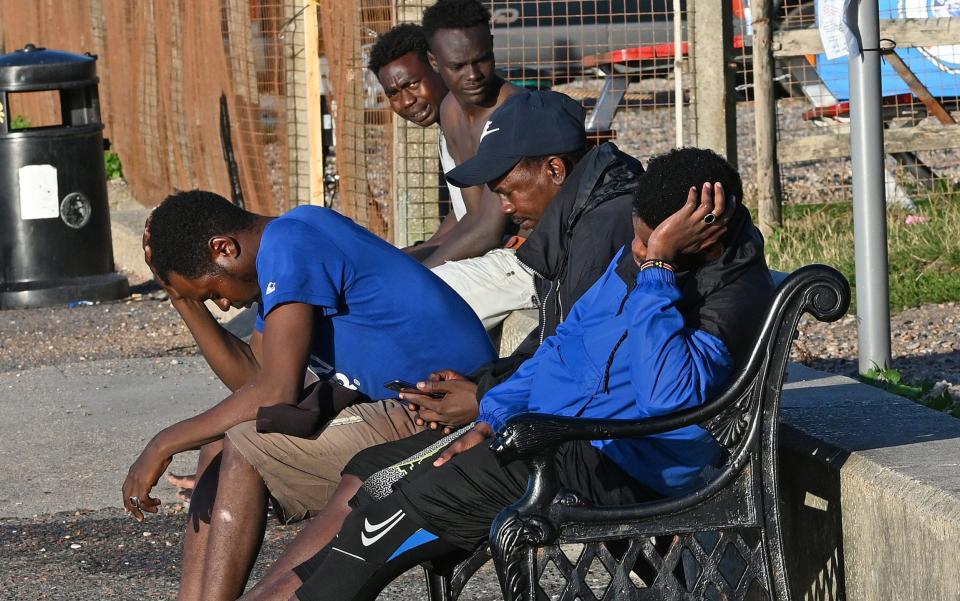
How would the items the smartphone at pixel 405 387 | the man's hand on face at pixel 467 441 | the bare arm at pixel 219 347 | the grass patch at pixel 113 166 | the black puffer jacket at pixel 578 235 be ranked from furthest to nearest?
the grass patch at pixel 113 166
the bare arm at pixel 219 347
the smartphone at pixel 405 387
the black puffer jacket at pixel 578 235
the man's hand on face at pixel 467 441

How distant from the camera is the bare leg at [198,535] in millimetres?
3537

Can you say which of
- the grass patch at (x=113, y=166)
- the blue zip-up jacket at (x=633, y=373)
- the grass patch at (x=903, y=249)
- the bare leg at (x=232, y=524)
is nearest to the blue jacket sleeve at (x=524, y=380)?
the blue zip-up jacket at (x=633, y=373)

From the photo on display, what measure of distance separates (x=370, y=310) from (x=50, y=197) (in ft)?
20.9

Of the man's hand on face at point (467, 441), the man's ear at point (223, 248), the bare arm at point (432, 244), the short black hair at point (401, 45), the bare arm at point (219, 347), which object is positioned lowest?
the man's hand on face at point (467, 441)

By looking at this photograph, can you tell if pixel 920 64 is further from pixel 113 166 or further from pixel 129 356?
pixel 113 166

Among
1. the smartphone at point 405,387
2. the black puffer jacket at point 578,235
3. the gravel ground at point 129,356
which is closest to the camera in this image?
the black puffer jacket at point 578,235

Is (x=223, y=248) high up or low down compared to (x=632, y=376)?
up

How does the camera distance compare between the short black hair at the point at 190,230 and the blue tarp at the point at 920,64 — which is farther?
the blue tarp at the point at 920,64

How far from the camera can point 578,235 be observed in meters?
3.40

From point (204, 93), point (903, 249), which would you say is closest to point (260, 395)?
point (903, 249)

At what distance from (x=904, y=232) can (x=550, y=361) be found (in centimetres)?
494

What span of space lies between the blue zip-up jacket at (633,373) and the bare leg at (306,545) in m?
0.36

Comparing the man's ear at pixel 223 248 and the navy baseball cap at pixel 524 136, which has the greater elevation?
the navy baseball cap at pixel 524 136

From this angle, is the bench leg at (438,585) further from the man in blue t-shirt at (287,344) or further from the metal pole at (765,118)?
the metal pole at (765,118)
